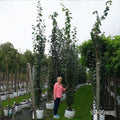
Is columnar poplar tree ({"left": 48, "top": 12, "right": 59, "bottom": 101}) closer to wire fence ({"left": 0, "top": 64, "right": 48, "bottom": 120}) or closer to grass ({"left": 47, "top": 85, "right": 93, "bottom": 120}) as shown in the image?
wire fence ({"left": 0, "top": 64, "right": 48, "bottom": 120})

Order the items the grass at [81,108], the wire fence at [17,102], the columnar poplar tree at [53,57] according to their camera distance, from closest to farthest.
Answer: the wire fence at [17,102]
the grass at [81,108]
the columnar poplar tree at [53,57]

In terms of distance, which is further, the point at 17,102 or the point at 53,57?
the point at 53,57

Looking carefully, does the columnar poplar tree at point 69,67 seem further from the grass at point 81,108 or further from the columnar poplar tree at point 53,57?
the columnar poplar tree at point 53,57

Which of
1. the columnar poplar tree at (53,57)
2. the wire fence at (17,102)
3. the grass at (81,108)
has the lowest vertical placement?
the grass at (81,108)

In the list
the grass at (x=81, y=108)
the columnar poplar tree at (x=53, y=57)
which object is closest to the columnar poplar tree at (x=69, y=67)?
the grass at (x=81, y=108)

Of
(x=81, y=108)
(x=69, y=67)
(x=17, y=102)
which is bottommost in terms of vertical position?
(x=81, y=108)

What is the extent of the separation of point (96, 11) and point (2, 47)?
13043 millimetres

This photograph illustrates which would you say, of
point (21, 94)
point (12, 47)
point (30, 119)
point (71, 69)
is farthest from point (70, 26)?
point (12, 47)

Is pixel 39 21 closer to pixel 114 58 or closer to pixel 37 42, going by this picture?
pixel 37 42

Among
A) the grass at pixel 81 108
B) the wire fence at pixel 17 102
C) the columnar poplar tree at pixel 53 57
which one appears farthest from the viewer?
the columnar poplar tree at pixel 53 57

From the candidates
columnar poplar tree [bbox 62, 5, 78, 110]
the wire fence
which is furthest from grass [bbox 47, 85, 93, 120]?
the wire fence

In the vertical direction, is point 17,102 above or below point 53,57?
below

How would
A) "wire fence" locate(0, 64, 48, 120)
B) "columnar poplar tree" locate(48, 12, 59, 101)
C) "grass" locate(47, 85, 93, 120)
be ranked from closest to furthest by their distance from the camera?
"wire fence" locate(0, 64, 48, 120), "grass" locate(47, 85, 93, 120), "columnar poplar tree" locate(48, 12, 59, 101)

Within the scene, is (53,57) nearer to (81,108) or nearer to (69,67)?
(69,67)
